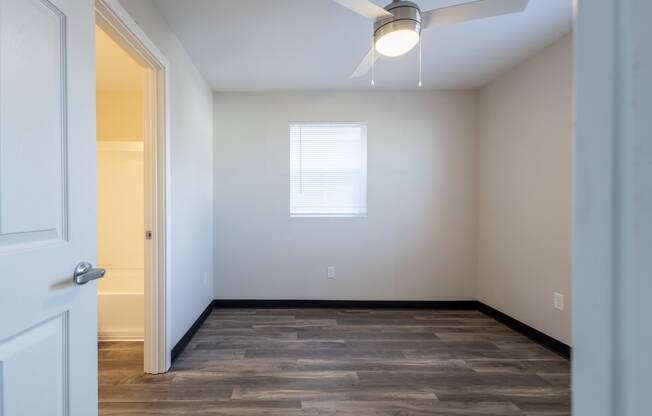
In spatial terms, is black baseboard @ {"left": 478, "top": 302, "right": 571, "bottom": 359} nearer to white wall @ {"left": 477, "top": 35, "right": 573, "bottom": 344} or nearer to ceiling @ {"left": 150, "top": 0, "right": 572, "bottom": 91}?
white wall @ {"left": 477, "top": 35, "right": 573, "bottom": 344}

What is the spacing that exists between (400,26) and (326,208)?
200cm

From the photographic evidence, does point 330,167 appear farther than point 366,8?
Yes

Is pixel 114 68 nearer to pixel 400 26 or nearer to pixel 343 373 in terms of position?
pixel 400 26

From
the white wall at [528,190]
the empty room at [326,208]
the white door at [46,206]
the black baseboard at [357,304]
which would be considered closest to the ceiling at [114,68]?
the empty room at [326,208]

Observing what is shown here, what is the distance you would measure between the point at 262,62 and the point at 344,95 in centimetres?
98

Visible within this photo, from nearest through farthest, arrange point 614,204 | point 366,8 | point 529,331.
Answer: point 614,204
point 366,8
point 529,331

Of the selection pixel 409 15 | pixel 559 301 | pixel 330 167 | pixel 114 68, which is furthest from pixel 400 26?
pixel 114 68

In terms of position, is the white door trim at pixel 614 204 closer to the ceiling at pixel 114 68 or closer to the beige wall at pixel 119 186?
the ceiling at pixel 114 68

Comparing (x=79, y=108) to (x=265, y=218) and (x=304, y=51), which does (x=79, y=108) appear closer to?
(x=304, y=51)

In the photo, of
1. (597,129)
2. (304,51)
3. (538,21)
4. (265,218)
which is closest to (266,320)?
(265,218)

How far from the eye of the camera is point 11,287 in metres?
0.72

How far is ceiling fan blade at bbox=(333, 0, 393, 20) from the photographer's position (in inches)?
52.4

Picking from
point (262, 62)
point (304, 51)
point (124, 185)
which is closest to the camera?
point (304, 51)

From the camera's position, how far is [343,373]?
1936 millimetres
